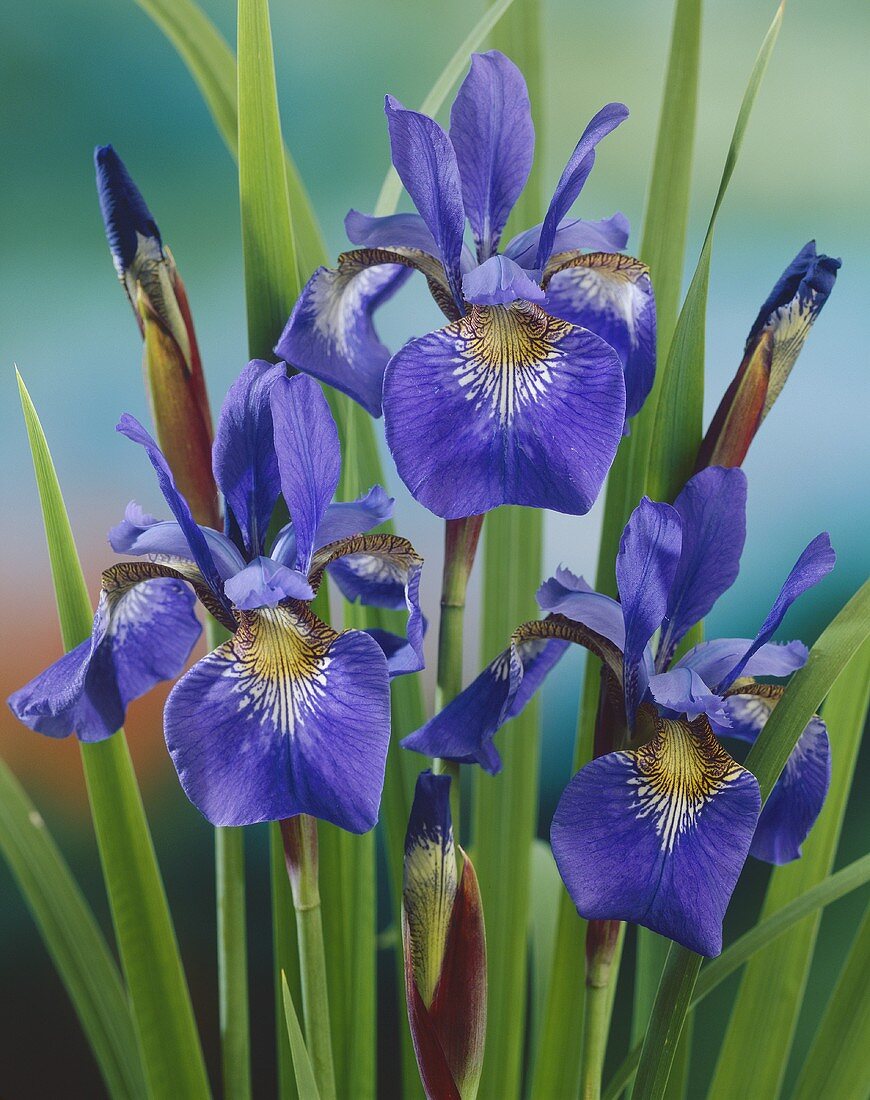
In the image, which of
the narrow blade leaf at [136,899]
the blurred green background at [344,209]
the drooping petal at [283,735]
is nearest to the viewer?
the drooping petal at [283,735]

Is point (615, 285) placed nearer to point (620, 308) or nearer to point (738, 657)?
point (620, 308)

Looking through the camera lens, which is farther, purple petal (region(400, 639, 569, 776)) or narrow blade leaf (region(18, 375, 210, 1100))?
narrow blade leaf (region(18, 375, 210, 1100))

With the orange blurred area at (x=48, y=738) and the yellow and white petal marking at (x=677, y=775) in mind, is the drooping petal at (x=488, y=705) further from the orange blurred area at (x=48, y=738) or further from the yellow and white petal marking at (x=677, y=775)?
the orange blurred area at (x=48, y=738)

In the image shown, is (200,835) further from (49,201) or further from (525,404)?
(525,404)

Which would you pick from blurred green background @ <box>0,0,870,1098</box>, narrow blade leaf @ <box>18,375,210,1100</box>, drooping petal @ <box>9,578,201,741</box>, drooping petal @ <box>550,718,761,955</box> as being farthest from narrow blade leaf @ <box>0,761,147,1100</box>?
drooping petal @ <box>550,718,761,955</box>

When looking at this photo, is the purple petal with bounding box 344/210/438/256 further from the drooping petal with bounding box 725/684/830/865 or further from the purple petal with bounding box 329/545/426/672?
the drooping petal with bounding box 725/684/830/865

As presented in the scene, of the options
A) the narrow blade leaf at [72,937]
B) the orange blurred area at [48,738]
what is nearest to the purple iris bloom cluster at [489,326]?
the narrow blade leaf at [72,937]

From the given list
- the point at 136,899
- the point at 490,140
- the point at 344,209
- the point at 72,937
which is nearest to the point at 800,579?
the point at 490,140
